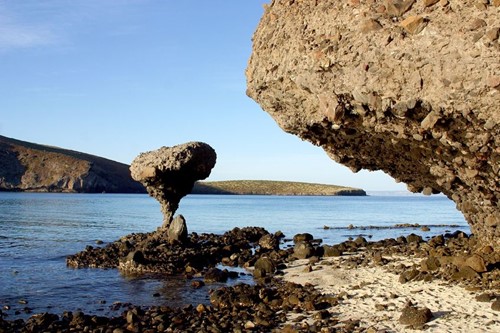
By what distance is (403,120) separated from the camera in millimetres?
14000

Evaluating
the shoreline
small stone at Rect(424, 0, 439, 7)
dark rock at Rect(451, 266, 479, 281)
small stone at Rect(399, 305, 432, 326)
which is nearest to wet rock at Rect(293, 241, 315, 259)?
the shoreline

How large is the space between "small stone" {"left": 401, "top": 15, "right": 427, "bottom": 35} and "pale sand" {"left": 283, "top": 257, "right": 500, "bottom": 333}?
24.4ft

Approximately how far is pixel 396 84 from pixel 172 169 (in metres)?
19.9

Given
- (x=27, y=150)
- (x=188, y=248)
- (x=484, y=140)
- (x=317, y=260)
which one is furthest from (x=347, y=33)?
(x=27, y=150)

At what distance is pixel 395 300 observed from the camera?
15.8 meters

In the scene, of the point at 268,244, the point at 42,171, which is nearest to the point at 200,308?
the point at 268,244

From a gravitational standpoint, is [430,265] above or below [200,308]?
above

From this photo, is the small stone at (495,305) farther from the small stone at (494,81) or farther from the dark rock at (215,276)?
the dark rock at (215,276)

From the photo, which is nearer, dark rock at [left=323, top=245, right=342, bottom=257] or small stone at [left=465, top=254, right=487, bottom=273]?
small stone at [left=465, top=254, right=487, bottom=273]

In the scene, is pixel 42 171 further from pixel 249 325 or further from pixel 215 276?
pixel 249 325

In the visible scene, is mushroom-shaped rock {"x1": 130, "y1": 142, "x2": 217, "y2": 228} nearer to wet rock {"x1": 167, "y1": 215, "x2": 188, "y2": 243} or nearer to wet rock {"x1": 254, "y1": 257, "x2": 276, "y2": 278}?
wet rock {"x1": 167, "y1": 215, "x2": 188, "y2": 243}

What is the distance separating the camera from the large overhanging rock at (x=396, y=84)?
1234cm

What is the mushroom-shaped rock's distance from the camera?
31.2 m

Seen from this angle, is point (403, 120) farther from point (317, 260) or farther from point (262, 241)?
point (262, 241)
